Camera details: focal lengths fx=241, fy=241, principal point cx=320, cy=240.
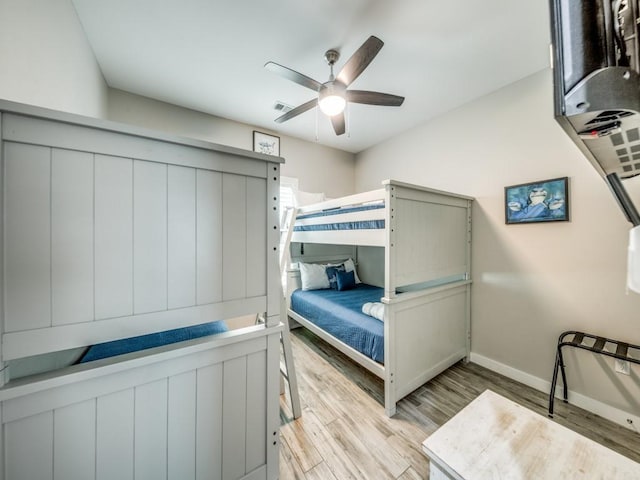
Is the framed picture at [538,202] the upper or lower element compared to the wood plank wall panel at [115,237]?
upper

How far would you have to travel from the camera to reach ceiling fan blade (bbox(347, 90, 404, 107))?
190cm

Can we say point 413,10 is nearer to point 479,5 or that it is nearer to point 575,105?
point 479,5

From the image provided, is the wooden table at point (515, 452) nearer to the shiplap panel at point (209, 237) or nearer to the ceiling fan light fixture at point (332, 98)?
the shiplap panel at point (209, 237)

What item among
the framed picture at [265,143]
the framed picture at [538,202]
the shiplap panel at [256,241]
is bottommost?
the shiplap panel at [256,241]

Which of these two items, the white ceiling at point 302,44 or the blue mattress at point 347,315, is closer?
the white ceiling at point 302,44

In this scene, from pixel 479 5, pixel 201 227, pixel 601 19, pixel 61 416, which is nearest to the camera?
pixel 601 19

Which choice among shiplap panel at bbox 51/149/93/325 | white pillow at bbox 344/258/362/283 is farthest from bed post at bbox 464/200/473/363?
shiplap panel at bbox 51/149/93/325

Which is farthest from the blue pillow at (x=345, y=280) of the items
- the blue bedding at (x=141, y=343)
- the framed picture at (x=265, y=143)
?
the framed picture at (x=265, y=143)

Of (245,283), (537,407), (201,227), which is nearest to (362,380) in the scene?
(537,407)

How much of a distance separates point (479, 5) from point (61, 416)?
279 cm

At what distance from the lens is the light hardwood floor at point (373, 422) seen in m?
1.37

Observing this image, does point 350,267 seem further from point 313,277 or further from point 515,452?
point 515,452

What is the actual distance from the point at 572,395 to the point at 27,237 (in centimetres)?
331

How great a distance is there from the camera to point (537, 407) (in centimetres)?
184
